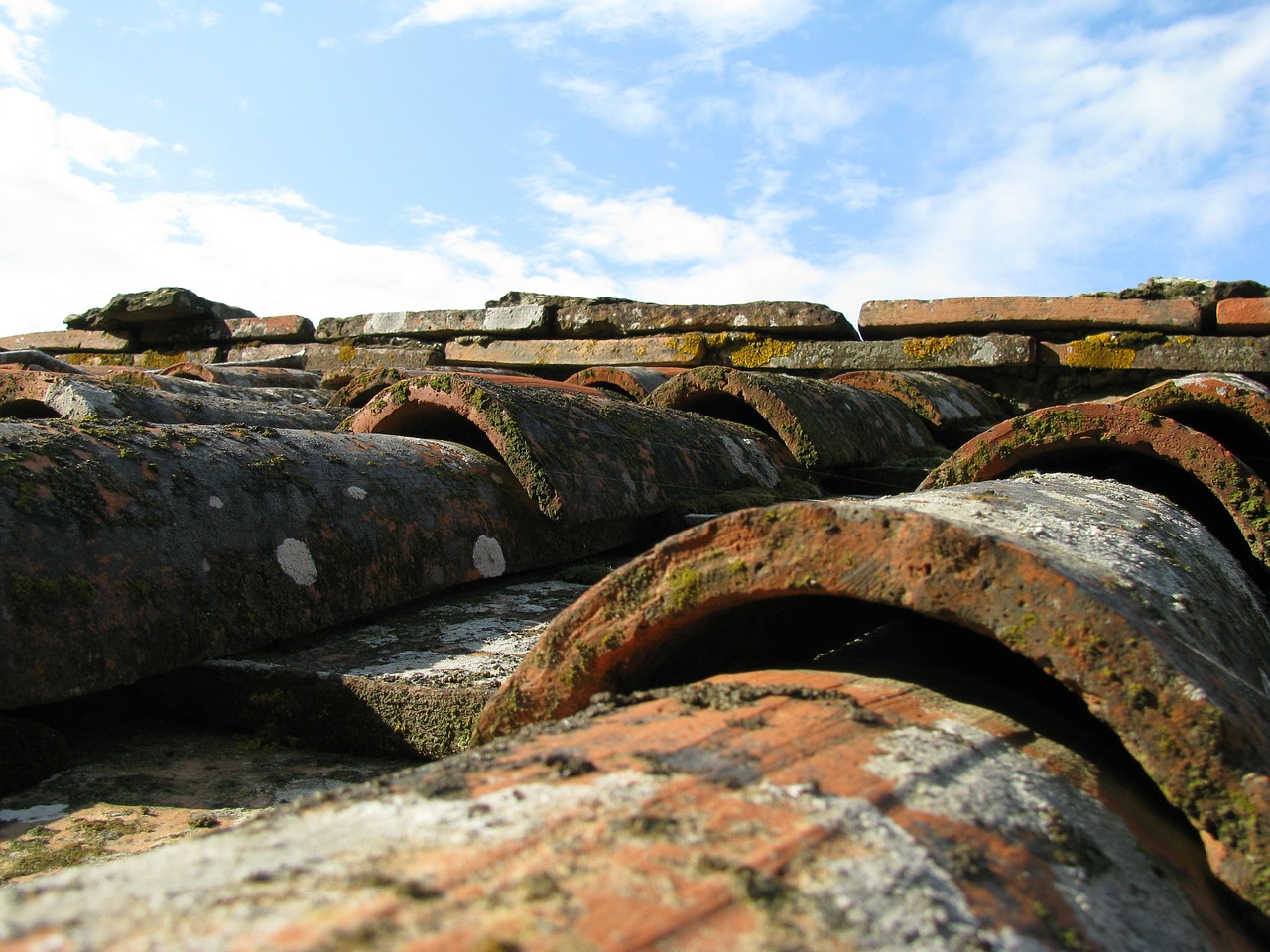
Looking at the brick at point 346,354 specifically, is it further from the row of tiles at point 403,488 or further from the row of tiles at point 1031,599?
the row of tiles at point 1031,599

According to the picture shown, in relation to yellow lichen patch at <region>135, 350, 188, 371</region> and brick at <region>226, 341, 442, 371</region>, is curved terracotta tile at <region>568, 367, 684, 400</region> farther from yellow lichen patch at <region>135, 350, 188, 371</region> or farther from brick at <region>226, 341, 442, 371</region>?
yellow lichen patch at <region>135, 350, 188, 371</region>

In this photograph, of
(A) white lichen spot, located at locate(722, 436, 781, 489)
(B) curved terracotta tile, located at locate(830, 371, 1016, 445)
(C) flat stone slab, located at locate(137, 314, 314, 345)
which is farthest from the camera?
(C) flat stone slab, located at locate(137, 314, 314, 345)

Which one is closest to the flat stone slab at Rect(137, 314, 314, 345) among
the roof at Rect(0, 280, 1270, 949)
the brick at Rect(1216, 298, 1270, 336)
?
the roof at Rect(0, 280, 1270, 949)

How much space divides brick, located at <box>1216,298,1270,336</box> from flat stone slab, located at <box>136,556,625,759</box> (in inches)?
189

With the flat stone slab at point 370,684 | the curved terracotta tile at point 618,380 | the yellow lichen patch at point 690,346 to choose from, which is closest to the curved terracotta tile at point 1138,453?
the flat stone slab at point 370,684

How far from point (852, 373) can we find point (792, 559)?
A: 15.5 feet

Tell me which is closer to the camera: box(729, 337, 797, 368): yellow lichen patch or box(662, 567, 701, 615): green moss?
box(662, 567, 701, 615): green moss

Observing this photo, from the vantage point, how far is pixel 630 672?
5.10ft

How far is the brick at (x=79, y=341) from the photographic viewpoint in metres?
11.0

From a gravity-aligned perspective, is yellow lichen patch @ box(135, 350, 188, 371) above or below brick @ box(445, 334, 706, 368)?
above

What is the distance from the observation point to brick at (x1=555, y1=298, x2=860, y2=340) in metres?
6.73

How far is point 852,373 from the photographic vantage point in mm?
5891

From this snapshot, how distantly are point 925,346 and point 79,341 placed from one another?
31.1 feet

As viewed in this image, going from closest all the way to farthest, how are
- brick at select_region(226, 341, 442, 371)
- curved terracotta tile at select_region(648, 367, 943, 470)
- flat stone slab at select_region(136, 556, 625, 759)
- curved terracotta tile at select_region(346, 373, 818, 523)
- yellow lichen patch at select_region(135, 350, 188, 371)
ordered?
flat stone slab at select_region(136, 556, 625, 759)
curved terracotta tile at select_region(346, 373, 818, 523)
curved terracotta tile at select_region(648, 367, 943, 470)
brick at select_region(226, 341, 442, 371)
yellow lichen patch at select_region(135, 350, 188, 371)
